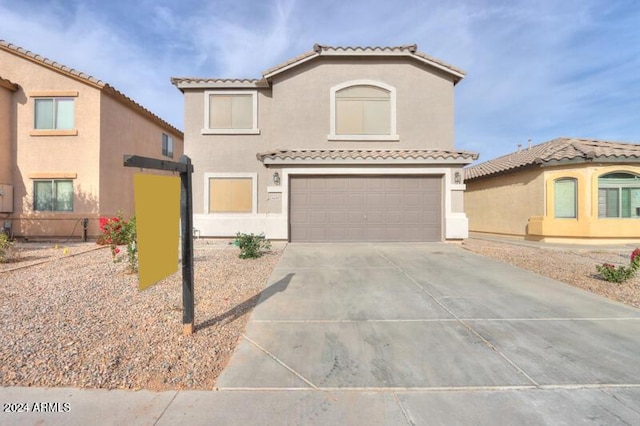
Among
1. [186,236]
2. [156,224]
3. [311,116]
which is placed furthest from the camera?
[311,116]

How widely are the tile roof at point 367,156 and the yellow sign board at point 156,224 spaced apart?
834 cm

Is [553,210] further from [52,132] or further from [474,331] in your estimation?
[52,132]

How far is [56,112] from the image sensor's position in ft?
45.0

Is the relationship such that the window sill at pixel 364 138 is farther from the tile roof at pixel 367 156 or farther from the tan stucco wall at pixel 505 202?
the tan stucco wall at pixel 505 202

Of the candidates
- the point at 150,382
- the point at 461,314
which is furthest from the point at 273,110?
the point at 150,382

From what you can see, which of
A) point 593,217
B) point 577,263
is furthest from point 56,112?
point 593,217

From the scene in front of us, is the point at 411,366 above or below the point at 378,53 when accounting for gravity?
below

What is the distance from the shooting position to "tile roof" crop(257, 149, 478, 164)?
468 inches

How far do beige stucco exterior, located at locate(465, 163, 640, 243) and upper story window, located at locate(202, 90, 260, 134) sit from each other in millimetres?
12155

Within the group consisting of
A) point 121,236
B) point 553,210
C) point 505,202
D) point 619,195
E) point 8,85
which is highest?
point 8,85

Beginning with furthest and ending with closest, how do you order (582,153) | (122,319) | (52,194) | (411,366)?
(52,194) → (582,153) → (122,319) → (411,366)

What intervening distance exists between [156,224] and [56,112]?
14728 millimetres

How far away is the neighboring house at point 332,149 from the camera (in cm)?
1217

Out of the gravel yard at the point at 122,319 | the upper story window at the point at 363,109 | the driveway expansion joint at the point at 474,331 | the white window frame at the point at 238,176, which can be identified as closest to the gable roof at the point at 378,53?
the upper story window at the point at 363,109
